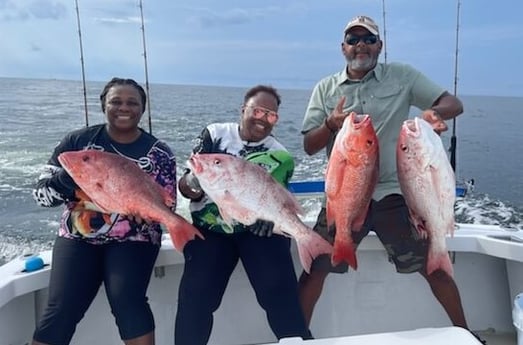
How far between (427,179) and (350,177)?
1.11 feet

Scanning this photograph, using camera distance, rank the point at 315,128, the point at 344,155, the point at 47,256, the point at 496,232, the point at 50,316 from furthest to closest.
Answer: the point at 496,232, the point at 47,256, the point at 315,128, the point at 50,316, the point at 344,155

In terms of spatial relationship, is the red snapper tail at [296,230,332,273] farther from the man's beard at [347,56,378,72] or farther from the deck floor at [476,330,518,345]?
the deck floor at [476,330,518,345]

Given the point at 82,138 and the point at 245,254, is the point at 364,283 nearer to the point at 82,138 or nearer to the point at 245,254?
the point at 245,254

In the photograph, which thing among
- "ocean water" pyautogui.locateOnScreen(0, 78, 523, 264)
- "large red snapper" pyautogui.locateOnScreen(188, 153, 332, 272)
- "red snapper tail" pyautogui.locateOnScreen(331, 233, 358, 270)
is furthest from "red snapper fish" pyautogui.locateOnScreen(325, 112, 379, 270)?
"ocean water" pyautogui.locateOnScreen(0, 78, 523, 264)

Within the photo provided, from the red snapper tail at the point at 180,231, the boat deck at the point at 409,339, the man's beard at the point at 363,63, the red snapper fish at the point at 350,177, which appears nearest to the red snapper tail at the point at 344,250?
the red snapper fish at the point at 350,177

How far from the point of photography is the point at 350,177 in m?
2.30

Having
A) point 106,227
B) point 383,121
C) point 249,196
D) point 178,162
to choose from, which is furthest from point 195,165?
point 178,162

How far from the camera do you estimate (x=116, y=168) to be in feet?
7.46

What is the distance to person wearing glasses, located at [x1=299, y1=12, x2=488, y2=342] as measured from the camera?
2922 mm

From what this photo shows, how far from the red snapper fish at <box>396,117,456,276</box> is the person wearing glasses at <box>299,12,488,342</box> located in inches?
20.3

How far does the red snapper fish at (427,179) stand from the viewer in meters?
2.21

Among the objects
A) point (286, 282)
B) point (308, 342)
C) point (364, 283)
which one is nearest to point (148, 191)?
point (286, 282)

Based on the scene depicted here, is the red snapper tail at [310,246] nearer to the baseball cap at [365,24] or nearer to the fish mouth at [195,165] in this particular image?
the fish mouth at [195,165]

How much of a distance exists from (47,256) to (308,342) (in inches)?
78.4
